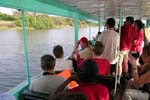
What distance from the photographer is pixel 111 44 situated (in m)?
4.37

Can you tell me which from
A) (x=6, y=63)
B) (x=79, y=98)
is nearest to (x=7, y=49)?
(x=6, y=63)

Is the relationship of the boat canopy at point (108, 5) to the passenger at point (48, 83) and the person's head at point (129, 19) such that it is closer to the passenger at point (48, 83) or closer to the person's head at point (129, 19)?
the person's head at point (129, 19)

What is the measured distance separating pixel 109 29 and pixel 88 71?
2.27 metres

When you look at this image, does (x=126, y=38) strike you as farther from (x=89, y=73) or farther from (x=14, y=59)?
(x=14, y=59)

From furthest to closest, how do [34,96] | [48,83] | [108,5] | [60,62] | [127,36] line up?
[108,5], [127,36], [60,62], [48,83], [34,96]

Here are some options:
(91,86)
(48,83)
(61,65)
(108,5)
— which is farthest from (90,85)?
(108,5)

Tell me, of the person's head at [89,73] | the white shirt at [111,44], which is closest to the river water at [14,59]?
the white shirt at [111,44]

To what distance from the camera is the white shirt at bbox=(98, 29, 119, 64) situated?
434 cm

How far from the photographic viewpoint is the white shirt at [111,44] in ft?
14.3

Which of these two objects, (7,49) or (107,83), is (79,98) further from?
(7,49)

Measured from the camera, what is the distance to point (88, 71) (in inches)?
86.4

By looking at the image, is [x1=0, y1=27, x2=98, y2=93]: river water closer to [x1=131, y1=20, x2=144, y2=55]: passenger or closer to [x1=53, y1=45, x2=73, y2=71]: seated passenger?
[x1=131, y1=20, x2=144, y2=55]: passenger

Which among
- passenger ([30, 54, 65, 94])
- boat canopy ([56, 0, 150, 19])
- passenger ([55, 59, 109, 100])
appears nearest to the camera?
passenger ([55, 59, 109, 100])

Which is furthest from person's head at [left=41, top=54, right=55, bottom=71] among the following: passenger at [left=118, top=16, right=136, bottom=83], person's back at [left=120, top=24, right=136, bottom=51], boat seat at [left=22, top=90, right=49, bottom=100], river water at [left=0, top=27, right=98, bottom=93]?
river water at [left=0, top=27, right=98, bottom=93]
